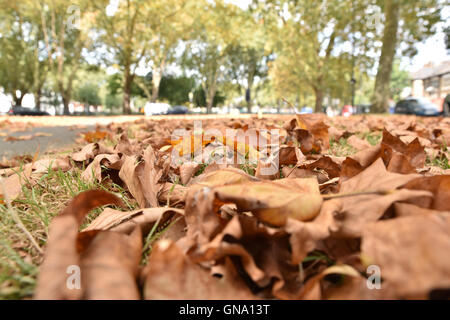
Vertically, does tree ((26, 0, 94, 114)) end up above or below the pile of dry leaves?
above

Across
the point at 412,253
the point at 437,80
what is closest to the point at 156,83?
the point at 412,253

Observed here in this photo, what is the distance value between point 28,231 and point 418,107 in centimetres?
1820

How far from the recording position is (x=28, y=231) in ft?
2.65

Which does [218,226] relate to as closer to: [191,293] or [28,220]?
[191,293]

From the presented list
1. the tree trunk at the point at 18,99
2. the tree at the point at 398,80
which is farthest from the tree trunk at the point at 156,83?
the tree at the point at 398,80

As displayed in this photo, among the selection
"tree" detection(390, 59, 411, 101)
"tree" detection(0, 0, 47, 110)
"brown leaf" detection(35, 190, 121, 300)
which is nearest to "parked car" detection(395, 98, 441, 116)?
"brown leaf" detection(35, 190, 121, 300)

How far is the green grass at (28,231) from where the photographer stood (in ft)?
1.88

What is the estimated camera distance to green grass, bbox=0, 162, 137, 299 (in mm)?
572

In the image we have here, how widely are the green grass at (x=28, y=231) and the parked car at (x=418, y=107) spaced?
679 inches

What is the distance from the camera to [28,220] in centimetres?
88

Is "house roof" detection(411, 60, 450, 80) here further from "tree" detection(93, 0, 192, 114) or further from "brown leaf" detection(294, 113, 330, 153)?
"brown leaf" detection(294, 113, 330, 153)

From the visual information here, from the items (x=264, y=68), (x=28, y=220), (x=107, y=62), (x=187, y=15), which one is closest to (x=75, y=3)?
(x=187, y=15)

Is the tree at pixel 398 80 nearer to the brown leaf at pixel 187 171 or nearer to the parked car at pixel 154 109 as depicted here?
the parked car at pixel 154 109

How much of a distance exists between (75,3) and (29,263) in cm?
2006
